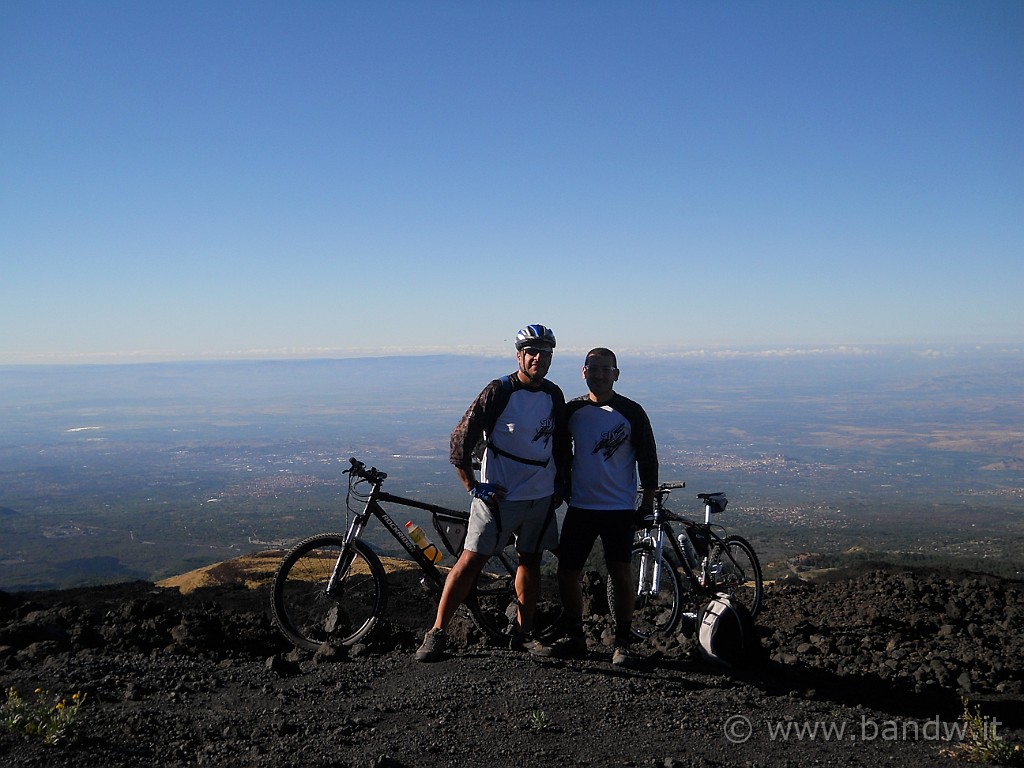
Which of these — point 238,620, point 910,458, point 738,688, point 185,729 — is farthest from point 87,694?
point 910,458

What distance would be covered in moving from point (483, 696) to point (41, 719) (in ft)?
8.33

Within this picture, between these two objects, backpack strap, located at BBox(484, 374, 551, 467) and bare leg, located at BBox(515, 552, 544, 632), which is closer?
backpack strap, located at BBox(484, 374, 551, 467)

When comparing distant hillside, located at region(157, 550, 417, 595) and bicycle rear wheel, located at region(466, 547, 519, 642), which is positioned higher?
bicycle rear wheel, located at region(466, 547, 519, 642)

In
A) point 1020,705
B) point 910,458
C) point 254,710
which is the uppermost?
point 254,710

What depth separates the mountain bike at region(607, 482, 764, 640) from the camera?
6789 mm

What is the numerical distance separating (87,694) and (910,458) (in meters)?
149

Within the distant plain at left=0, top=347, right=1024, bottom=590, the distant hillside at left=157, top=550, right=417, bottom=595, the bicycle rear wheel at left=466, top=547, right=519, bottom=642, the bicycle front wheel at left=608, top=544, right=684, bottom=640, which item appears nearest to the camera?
the bicycle rear wheel at left=466, top=547, right=519, bottom=642

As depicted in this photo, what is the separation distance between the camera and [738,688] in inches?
205

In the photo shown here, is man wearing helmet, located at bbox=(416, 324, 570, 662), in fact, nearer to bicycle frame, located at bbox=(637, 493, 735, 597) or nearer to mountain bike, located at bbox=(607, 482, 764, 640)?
mountain bike, located at bbox=(607, 482, 764, 640)

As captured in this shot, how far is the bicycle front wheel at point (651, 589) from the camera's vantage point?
265 inches

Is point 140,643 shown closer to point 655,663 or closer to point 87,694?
point 87,694

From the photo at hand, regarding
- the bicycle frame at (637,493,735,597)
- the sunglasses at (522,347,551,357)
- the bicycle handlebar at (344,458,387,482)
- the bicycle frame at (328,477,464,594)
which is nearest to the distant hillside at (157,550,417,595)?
the bicycle frame at (637,493,735,597)

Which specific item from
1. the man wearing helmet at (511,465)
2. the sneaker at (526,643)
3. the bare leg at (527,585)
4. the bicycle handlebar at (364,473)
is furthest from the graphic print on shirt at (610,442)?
the bicycle handlebar at (364,473)

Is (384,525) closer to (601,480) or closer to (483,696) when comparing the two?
(483,696)
